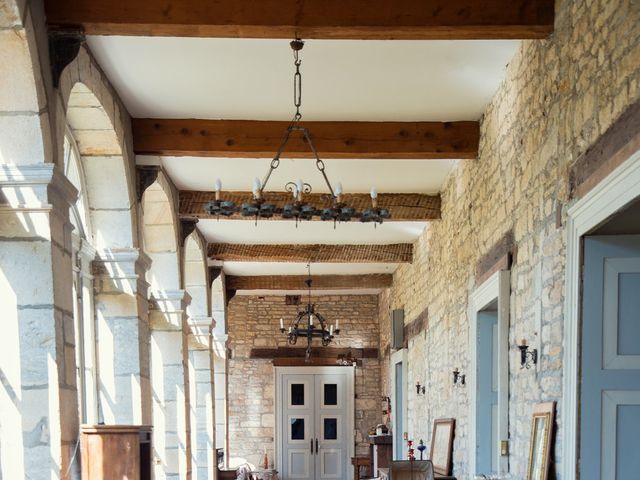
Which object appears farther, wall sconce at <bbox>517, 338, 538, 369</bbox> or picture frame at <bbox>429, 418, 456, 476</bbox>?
picture frame at <bbox>429, 418, 456, 476</bbox>

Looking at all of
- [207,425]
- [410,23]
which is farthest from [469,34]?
[207,425]

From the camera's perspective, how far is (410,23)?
4879 millimetres

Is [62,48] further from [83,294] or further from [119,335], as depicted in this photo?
[119,335]

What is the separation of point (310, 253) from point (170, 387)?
3.29 m

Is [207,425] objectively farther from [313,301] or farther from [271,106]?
[271,106]

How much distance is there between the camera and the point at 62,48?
4.89m

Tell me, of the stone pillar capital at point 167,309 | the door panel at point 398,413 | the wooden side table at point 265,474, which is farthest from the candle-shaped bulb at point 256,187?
the wooden side table at point 265,474

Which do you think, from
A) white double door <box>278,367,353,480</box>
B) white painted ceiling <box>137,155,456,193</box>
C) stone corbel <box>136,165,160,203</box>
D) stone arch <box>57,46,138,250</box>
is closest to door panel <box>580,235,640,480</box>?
stone arch <box>57,46,138,250</box>

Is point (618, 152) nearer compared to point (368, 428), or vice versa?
point (618, 152)

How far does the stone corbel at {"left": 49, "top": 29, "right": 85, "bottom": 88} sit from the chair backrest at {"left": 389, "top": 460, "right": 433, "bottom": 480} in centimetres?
440

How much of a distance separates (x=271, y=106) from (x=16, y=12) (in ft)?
9.23

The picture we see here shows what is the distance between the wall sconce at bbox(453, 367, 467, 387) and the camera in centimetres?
787

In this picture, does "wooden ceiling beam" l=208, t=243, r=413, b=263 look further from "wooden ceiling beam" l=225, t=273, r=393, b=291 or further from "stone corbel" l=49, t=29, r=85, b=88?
"stone corbel" l=49, t=29, r=85, b=88

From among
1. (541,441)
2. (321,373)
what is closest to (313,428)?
(321,373)
